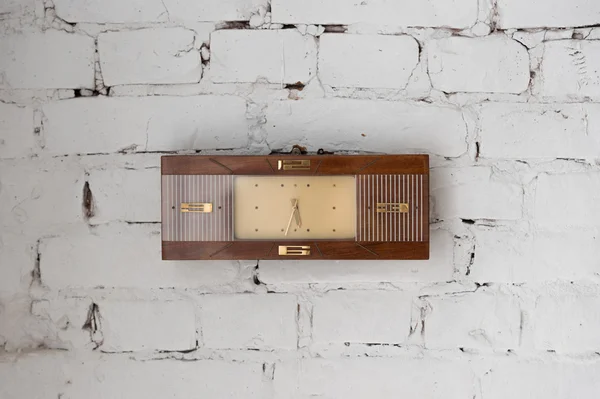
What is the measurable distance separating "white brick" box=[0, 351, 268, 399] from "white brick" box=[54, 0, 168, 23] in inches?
23.7

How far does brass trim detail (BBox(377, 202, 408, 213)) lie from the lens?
31.8 inches

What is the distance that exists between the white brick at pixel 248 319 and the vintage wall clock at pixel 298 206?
10cm

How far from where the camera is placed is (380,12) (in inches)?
34.1

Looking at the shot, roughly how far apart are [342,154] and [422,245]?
0.21 m

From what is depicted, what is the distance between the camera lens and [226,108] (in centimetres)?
87

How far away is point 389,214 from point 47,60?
661 millimetres

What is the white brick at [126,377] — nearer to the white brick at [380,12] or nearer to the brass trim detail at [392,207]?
the brass trim detail at [392,207]

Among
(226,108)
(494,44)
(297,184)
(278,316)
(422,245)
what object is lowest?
(278,316)

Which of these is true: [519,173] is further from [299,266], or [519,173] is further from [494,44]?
[299,266]

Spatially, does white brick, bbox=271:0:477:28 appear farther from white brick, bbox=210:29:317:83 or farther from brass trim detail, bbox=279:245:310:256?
brass trim detail, bbox=279:245:310:256

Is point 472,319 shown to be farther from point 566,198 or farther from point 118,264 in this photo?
point 118,264

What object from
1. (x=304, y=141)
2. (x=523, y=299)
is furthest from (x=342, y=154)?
(x=523, y=299)

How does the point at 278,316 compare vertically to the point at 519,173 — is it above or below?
below

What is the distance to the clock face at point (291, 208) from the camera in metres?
0.81
